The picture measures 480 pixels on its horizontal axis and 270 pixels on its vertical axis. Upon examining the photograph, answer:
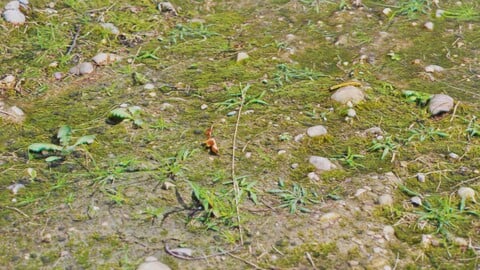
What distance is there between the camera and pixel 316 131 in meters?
3.07

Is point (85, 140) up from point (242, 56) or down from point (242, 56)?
up

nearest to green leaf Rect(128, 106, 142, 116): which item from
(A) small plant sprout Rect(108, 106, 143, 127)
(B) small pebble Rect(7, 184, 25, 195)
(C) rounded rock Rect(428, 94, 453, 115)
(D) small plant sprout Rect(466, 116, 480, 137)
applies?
(A) small plant sprout Rect(108, 106, 143, 127)

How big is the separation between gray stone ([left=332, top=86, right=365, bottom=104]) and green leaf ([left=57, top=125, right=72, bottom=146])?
140 cm

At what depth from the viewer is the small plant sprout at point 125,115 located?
3.11 meters

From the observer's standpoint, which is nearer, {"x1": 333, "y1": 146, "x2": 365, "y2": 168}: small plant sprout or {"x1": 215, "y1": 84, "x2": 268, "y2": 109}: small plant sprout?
{"x1": 333, "y1": 146, "x2": 365, "y2": 168}: small plant sprout

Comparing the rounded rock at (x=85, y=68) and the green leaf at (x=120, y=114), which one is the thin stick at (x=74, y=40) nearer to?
the rounded rock at (x=85, y=68)

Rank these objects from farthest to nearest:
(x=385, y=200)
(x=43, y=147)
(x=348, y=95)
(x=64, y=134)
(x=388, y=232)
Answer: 1. (x=348, y=95)
2. (x=64, y=134)
3. (x=43, y=147)
4. (x=385, y=200)
5. (x=388, y=232)

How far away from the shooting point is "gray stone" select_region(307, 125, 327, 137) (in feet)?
10.0

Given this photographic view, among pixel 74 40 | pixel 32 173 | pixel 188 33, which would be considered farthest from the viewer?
pixel 188 33

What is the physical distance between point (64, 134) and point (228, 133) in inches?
31.3

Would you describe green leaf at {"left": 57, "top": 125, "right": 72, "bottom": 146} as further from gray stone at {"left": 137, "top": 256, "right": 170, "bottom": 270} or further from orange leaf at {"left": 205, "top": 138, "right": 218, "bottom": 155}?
gray stone at {"left": 137, "top": 256, "right": 170, "bottom": 270}

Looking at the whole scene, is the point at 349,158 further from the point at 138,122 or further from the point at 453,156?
the point at 138,122

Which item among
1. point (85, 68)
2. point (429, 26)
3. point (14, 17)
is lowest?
point (429, 26)

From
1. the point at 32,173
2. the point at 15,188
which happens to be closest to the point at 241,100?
the point at 32,173
